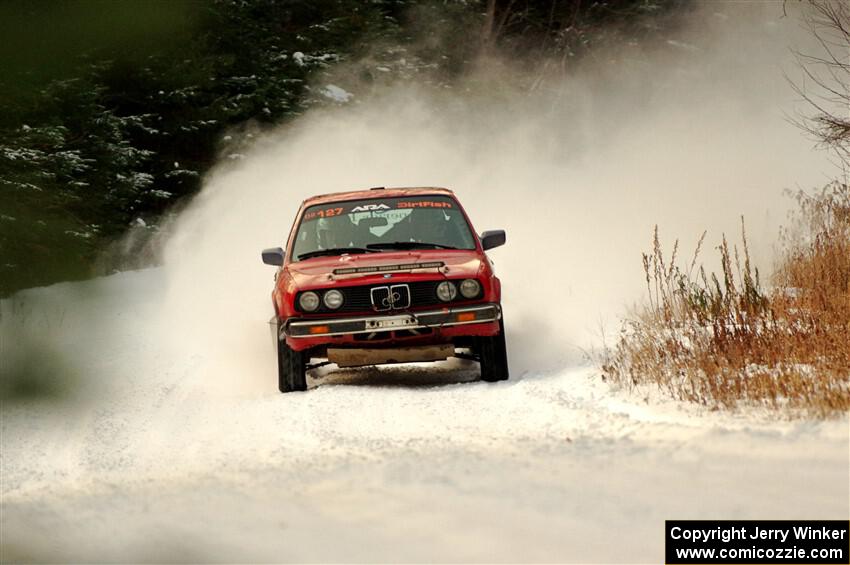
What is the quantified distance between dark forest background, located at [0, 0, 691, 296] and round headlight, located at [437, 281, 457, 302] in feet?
8.34

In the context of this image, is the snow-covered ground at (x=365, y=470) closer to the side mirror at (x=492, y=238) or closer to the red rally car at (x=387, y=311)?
the red rally car at (x=387, y=311)

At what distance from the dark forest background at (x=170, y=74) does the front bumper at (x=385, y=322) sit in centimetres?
170

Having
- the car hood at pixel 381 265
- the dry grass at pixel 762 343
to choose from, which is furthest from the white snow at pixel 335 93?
the car hood at pixel 381 265

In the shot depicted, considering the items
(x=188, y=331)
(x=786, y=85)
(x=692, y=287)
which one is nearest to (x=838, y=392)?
(x=692, y=287)

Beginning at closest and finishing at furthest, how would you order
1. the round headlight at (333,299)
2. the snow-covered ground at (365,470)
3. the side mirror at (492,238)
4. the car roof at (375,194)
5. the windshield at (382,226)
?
the snow-covered ground at (365,470) → the round headlight at (333,299) → the side mirror at (492,238) → the windshield at (382,226) → the car roof at (375,194)

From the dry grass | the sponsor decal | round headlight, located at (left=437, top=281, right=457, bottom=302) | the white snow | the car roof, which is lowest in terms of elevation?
the dry grass

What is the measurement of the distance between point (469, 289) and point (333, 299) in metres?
1.10

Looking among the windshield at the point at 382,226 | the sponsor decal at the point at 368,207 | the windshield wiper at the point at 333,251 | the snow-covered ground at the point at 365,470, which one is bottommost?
the snow-covered ground at the point at 365,470

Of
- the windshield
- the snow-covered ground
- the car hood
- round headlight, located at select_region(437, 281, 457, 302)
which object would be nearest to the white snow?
the windshield

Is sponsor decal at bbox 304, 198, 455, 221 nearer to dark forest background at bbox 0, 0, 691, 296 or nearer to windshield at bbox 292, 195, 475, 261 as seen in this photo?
windshield at bbox 292, 195, 475, 261

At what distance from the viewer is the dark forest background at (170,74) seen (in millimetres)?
3535

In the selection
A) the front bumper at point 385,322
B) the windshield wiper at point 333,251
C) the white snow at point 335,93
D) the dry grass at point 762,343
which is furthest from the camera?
the white snow at point 335,93

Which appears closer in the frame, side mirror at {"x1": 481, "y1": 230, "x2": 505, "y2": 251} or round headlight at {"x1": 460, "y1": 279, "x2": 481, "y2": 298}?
round headlight at {"x1": 460, "y1": 279, "x2": 481, "y2": 298}

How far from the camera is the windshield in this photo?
403 inches
